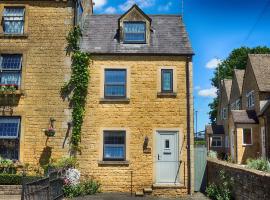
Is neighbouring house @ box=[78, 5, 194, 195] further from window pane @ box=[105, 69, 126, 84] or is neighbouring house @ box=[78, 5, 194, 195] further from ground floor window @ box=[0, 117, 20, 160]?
ground floor window @ box=[0, 117, 20, 160]

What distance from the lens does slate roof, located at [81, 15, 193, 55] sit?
64.3 feet

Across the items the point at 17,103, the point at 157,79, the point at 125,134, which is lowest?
the point at 125,134

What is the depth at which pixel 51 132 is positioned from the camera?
1836cm

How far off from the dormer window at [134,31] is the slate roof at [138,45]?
1.43 ft

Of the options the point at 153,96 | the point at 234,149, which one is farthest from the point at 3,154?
the point at 234,149

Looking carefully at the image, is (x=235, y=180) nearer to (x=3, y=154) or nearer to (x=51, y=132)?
(x=51, y=132)

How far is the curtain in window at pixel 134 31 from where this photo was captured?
2017 cm

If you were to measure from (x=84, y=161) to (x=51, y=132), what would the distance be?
2.10 metres

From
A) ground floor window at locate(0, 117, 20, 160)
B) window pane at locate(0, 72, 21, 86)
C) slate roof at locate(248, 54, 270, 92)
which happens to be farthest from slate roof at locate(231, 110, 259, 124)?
ground floor window at locate(0, 117, 20, 160)

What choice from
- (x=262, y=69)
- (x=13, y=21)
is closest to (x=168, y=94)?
(x=13, y=21)

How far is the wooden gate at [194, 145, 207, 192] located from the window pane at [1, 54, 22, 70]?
384 inches

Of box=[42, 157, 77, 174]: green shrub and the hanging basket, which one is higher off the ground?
the hanging basket

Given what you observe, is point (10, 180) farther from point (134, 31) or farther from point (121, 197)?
point (134, 31)

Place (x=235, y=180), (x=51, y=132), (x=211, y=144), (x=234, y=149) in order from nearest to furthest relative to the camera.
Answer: (x=235, y=180) < (x=51, y=132) < (x=234, y=149) < (x=211, y=144)
